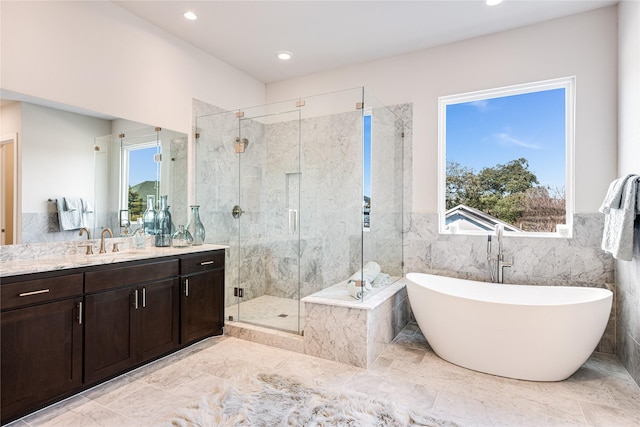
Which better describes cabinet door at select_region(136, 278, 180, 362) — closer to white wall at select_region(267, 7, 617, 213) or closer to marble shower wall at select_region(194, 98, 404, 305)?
marble shower wall at select_region(194, 98, 404, 305)

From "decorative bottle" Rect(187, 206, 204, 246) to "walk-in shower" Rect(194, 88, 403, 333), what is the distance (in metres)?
0.19

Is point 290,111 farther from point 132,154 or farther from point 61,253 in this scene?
point 61,253

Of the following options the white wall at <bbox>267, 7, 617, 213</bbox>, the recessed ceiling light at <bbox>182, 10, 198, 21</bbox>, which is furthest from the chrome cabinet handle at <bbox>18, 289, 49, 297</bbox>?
the white wall at <bbox>267, 7, 617, 213</bbox>

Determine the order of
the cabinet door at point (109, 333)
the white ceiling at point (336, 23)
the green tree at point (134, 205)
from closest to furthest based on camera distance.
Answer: the cabinet door at point (109, 333) < the white ceiling at point (336, 23) < the green tree at point (134, 205)

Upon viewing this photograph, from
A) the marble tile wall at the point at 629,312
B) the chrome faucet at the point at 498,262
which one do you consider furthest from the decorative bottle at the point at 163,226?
the marble tile wall at the point at 629,312

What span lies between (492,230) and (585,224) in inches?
29.4

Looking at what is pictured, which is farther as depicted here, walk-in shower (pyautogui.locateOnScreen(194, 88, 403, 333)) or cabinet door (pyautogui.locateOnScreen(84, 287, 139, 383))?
walk-in shower (pyautogui.locateOnScreen(194, 88, 403, 333))

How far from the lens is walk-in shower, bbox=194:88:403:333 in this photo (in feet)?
11.0

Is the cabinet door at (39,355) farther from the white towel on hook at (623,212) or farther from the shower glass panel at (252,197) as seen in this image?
the white towel on hook at (623,212)

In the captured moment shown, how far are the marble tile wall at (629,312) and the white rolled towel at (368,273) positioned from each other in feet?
6.22

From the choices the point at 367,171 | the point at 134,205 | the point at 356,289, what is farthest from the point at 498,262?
the point at 134,205

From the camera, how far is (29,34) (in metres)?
2.32

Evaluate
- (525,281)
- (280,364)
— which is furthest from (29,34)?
(525,281)

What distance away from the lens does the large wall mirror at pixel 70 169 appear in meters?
2.27
